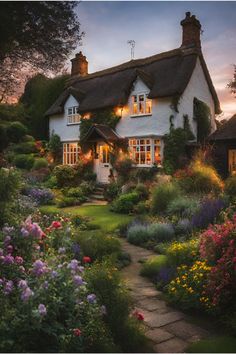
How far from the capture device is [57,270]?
3.91 m

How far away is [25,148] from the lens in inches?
1198

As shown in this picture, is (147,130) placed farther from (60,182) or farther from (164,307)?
(164,307)

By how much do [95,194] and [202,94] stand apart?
8904mm

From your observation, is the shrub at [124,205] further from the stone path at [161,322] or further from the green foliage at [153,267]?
the stone path at [161,322]

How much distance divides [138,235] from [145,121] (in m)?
12.2

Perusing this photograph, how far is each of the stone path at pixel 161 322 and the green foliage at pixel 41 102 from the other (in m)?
27.4

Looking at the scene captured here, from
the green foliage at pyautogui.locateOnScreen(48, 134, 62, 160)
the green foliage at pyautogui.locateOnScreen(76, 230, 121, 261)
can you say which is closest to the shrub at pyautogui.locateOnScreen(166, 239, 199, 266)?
the green foliage at pyautogui.locateOnScreen(76, 230, 121, 261)

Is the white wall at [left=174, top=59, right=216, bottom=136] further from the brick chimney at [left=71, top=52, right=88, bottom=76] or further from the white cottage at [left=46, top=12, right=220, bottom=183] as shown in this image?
the brick chimney at [left=71, top=52, right=88, bottom=76]

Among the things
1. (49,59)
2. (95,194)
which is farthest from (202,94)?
(49,59)

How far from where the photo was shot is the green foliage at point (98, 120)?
22.9 meters

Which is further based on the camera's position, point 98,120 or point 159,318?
point 98,120

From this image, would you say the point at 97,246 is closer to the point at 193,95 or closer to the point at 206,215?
the point at 206,215

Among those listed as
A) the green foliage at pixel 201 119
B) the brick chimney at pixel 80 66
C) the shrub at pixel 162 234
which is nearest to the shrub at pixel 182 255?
the shrub at pixel 162 234

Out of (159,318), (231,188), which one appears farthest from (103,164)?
(159,318)
